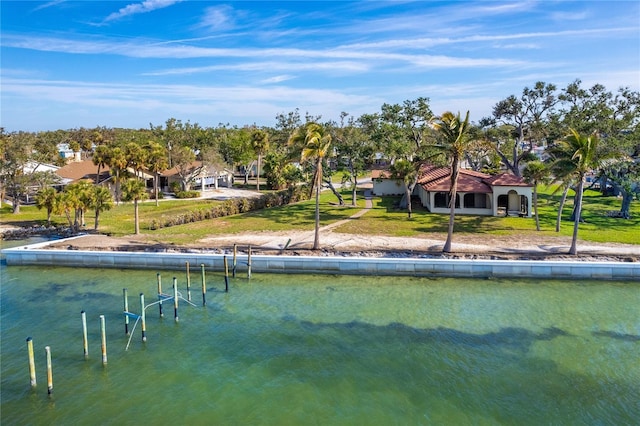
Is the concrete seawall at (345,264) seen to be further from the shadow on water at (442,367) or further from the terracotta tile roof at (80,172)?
the terracotta tile roof at (80,172)

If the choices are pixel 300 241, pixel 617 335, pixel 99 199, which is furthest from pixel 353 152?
pixel 617 335

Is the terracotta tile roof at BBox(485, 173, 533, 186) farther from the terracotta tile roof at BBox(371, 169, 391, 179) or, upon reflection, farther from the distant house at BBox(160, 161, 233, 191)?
the distant house at BBox(160, 161, 233, 191)

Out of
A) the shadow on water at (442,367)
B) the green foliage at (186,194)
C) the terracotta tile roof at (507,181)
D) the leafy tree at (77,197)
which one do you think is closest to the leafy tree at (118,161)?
the leafy tree at (77,197)

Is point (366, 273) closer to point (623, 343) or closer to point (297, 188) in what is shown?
point (623, 343)

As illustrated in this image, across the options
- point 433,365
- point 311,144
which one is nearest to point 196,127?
point 311,144

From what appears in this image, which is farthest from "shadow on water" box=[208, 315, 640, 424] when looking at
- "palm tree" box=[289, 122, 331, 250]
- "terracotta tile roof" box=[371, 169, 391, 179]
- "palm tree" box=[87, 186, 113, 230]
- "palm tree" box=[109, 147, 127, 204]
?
"terracotta tile roof" box=[371, 169, 391, 179]
